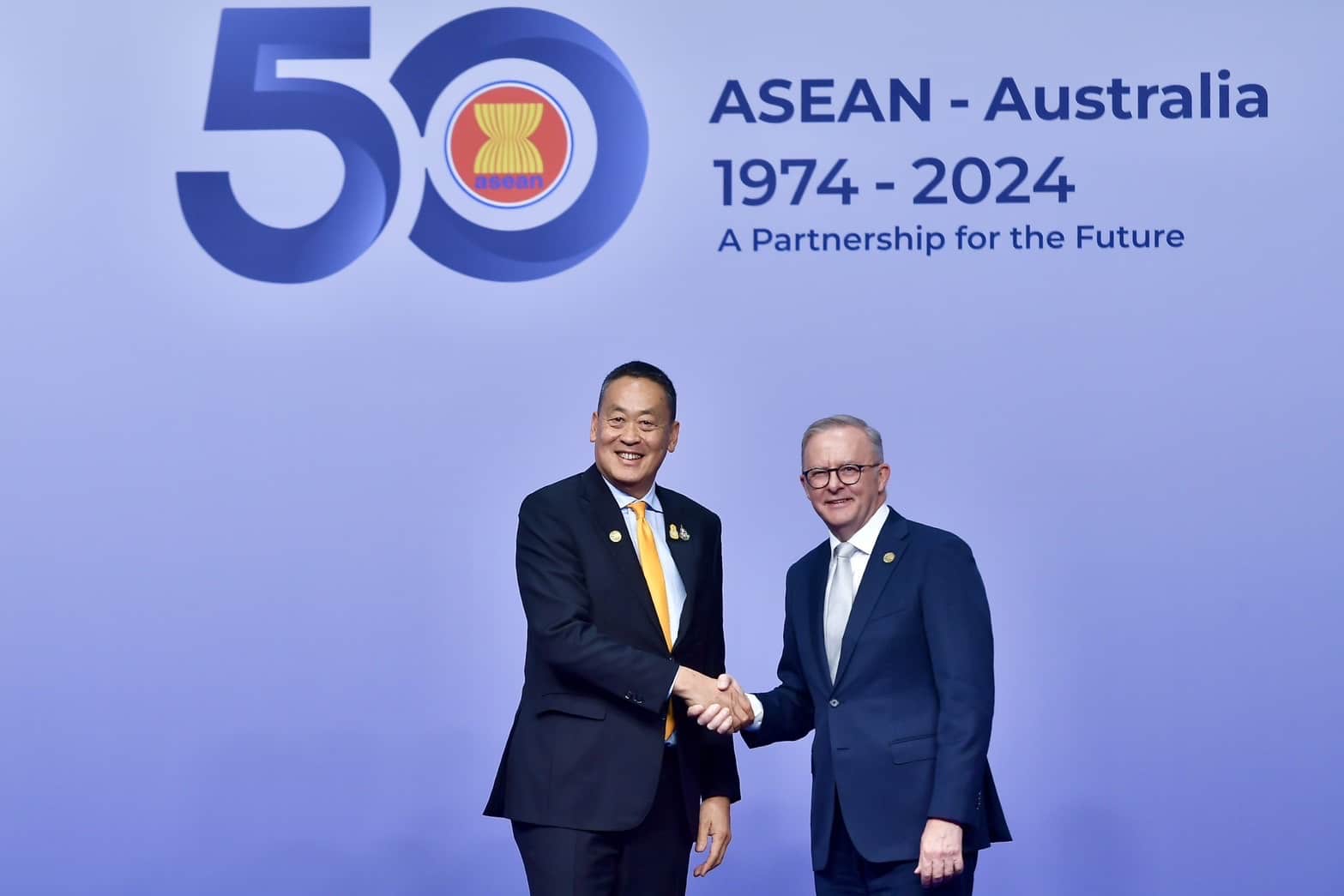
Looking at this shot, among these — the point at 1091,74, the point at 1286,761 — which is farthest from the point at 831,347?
the point at 1286,761

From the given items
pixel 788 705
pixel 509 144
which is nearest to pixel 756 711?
pixel 788 705

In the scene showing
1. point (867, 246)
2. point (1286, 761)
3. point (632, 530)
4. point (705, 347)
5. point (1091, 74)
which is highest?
point (1091, 74)

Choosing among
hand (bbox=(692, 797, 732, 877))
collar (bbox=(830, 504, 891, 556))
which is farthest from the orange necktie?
collar (bbox=(830, 504, 891, 556))

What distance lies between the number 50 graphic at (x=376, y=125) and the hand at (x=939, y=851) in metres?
2.29

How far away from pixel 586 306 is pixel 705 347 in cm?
39

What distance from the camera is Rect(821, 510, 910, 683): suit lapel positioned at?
329cm

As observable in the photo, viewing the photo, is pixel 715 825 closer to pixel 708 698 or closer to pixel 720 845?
pixel 720 845

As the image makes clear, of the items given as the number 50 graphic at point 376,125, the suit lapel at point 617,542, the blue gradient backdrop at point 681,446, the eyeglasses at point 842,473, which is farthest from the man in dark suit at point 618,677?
the number 50 graphic at point 376,125

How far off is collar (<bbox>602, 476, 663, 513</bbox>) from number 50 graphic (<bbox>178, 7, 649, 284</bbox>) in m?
1.38

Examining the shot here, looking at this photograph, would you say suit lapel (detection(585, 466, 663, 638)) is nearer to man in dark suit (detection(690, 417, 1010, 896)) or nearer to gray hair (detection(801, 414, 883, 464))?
man in dark suit (detection(690, 417, 1010, 896))

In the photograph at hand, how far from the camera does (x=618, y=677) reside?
328 centimetres

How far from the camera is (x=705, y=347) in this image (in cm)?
473

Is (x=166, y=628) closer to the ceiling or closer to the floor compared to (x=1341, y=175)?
closer to the floor

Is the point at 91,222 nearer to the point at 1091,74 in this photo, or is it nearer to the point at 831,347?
the point at 831,347
